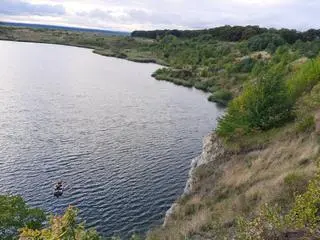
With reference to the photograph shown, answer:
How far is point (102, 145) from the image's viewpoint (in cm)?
5031

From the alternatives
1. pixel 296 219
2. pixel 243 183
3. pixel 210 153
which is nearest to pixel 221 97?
pixel 210 153

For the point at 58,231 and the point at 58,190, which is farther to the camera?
the point at 58,190

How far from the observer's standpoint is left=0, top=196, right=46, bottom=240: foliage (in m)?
20.4

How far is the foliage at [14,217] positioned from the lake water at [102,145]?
10.4 meters

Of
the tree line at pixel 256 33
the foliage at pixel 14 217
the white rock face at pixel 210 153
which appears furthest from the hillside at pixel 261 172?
the tree line at pixel 256 33

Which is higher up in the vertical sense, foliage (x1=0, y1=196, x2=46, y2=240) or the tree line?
the tree line

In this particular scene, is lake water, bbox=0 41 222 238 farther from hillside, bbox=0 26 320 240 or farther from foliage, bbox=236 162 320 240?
foliage, bbox=236 162 320 240

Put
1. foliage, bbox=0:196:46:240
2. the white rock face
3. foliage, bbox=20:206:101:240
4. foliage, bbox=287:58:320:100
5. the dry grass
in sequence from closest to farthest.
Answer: foliage, bbox=20:206:101:240
foliage, bbox=0:196:46:240
the dry grass
the white rock face
foliage, bbox=287:58:320:100

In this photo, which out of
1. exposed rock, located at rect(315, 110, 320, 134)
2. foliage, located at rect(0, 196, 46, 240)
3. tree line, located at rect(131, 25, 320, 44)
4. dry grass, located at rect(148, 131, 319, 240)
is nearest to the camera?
foliage, located at rect(0, 196, 46, 240)

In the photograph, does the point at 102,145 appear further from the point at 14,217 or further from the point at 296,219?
the point at 296,219

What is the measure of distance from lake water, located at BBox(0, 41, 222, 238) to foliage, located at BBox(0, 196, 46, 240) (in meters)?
10.4

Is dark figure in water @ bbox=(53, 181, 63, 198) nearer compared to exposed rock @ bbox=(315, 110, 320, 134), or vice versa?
exposed rock @ bbox=(315, 110, 320, 134)

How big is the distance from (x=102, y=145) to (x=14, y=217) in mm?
29522

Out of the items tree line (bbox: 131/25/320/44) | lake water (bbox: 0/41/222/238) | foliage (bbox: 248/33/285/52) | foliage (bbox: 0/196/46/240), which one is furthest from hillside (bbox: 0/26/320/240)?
tree line (bbox: 131/25/320/44)
